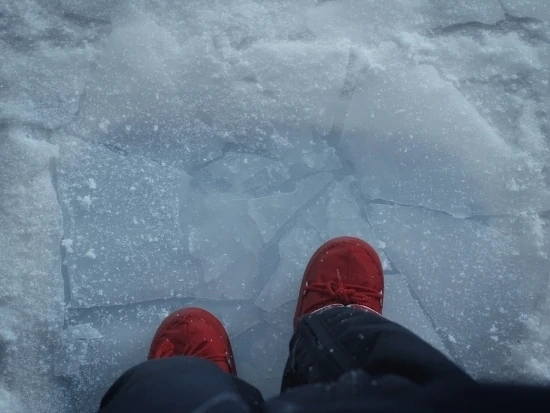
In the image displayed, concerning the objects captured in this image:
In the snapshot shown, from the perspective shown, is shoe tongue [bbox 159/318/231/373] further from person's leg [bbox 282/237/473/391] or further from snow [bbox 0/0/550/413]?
person's leg [bbox 282/237/473/391]

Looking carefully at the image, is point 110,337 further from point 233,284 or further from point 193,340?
point 233,284

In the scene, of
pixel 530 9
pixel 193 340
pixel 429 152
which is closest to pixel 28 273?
pixel 193 340

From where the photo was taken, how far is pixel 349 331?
1.00 meters

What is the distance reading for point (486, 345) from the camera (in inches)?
50.3

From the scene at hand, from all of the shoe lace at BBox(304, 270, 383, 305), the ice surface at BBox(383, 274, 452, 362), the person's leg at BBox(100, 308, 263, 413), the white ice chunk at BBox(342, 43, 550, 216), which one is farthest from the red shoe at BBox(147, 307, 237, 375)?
the white ice chunk at BBox(342, 43, 550, 216)

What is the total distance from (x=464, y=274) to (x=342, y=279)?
33cm

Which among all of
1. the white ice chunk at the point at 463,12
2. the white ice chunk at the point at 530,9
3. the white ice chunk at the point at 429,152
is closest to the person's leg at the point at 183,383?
the white ice chunk at the point at 429,152

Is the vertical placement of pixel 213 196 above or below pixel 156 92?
below

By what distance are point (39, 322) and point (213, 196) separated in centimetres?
55

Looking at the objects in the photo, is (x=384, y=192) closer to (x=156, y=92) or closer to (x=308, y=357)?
(x=308, y=357)

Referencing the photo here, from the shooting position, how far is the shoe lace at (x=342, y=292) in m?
1.23

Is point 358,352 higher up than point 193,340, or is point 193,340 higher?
point 358,352

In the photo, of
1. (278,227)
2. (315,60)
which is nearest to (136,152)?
(278,227)

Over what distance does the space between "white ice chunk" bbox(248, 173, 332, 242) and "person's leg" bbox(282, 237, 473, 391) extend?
0.13 metres
